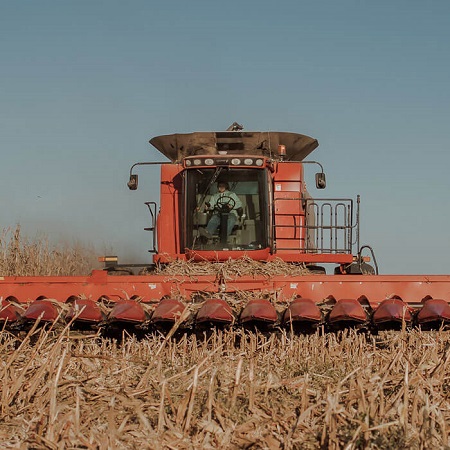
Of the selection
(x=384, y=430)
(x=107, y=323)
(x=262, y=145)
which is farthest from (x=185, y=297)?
(x=384, y=430)

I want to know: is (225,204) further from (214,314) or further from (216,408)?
(216,408)

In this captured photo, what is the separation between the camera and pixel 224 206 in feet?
33.4

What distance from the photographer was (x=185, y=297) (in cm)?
813

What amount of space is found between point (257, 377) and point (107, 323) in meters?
2.31

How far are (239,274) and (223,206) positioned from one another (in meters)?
1.82

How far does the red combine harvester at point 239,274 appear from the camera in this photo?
682cm

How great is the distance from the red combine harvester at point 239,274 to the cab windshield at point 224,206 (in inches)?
0.5

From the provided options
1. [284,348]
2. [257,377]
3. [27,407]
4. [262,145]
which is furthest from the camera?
[262,145]

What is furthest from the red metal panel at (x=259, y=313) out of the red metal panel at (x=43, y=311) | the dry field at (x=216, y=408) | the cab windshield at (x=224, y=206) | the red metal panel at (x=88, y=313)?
the cab windshield at (x=224, y=206)

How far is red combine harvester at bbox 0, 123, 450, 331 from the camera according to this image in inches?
269

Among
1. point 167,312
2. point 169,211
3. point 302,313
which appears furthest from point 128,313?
point 169,211

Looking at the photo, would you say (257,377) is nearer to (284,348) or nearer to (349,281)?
(284,348)

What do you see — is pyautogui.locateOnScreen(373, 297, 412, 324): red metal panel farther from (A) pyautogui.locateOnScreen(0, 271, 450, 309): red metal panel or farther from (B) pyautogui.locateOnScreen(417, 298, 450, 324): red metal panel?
(A) pyautogui.locateOnScreen(0, 271, 450, 309): red metal panel

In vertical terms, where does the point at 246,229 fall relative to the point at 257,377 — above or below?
above
